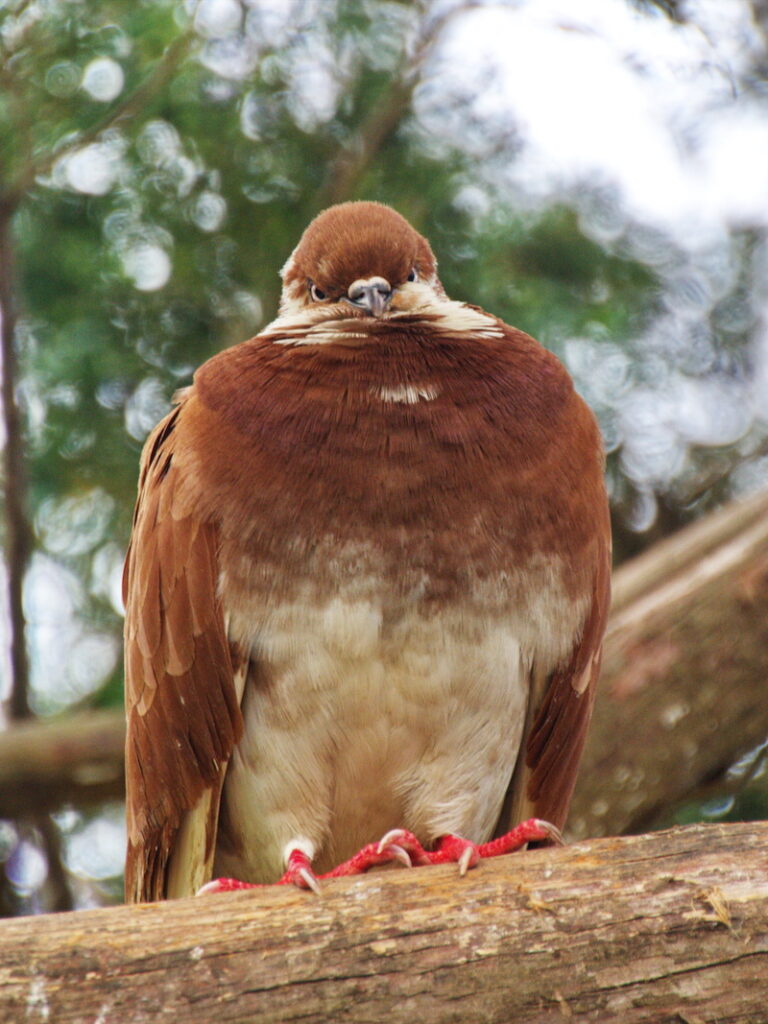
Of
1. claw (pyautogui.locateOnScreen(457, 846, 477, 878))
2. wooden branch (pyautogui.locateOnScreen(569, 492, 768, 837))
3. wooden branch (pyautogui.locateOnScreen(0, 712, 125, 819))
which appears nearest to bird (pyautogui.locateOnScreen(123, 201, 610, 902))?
claw (pyautogui.locateOnScreen(457, 846, 477, 878))

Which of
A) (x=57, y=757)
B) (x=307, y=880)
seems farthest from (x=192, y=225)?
(x=307, y=880)

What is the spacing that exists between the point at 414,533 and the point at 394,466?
0.19 metres

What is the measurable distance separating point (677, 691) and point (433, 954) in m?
2.72

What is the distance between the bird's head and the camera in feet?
13.5

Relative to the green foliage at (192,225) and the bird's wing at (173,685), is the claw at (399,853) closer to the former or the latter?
the bird's wing at (173,685)

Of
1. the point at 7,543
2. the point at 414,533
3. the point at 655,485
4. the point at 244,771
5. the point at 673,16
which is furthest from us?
the point at 655,485

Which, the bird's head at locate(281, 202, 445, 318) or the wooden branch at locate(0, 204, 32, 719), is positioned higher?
the bird's head at locate(281, 202, 445, 318)

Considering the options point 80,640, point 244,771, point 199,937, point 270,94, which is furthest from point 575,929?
point 270,94

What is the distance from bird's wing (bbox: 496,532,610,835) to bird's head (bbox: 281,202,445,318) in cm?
99

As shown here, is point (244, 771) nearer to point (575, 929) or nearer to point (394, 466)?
point (394, 466)

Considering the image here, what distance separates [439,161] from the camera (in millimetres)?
5684

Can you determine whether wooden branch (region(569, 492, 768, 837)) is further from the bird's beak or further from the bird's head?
the bird's beak

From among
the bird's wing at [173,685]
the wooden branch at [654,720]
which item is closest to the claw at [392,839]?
the bird's wing at [173,685]

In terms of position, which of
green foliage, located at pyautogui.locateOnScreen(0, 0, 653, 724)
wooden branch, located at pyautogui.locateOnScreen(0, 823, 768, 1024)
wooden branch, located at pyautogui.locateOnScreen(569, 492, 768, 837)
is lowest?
wooden branch, located at pyautogui.locateOnScreen(569, 492, 768, 837)
